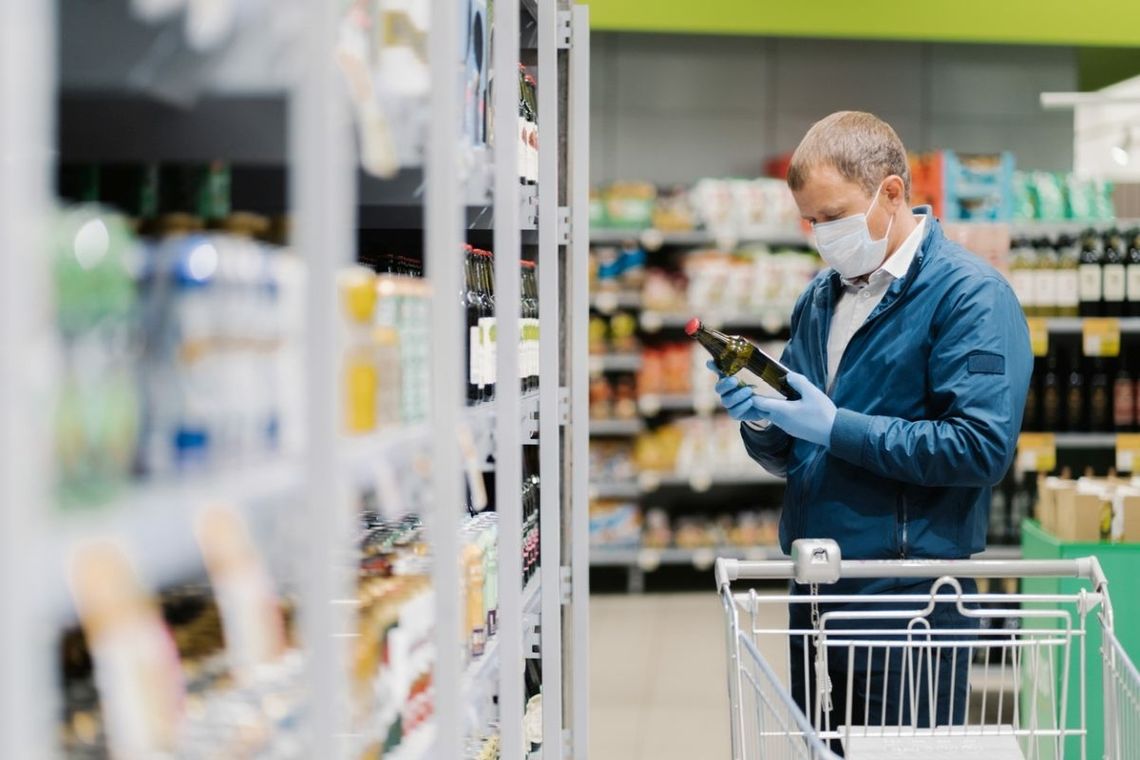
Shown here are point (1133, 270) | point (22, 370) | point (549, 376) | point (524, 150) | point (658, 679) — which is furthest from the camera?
point (1133, 270)

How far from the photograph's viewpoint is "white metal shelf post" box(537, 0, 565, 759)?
3.03 meters

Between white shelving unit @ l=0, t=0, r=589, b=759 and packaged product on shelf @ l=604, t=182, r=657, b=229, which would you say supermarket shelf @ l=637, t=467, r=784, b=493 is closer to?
packaged product on shelf @ l=604, t=182, r=657, b=229

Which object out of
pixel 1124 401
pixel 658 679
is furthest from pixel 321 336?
pixel 1124 401

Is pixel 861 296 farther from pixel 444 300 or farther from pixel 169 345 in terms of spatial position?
pixel 169 345

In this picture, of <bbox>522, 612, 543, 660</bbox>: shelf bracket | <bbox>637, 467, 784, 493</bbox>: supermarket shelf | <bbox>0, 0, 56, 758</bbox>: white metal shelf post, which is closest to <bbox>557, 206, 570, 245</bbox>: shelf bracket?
<bbox>522, 612, 543, 660</bbox>: shelf bracket

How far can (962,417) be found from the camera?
2.54 m

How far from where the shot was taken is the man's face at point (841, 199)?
2.68 metres

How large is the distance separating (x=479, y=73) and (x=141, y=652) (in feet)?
5.35

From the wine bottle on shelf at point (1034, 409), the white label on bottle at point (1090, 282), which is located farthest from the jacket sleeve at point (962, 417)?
the white label on bottle at point (1090, 282)

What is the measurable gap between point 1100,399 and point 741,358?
4.22m

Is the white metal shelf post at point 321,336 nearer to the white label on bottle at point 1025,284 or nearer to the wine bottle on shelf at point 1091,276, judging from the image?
the white label on bottle at point 1025,284

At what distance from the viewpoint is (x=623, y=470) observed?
7664 millimetres

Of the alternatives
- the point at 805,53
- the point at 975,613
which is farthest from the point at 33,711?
the point at 805,53

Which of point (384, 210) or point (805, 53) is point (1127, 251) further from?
point (384, 210)
